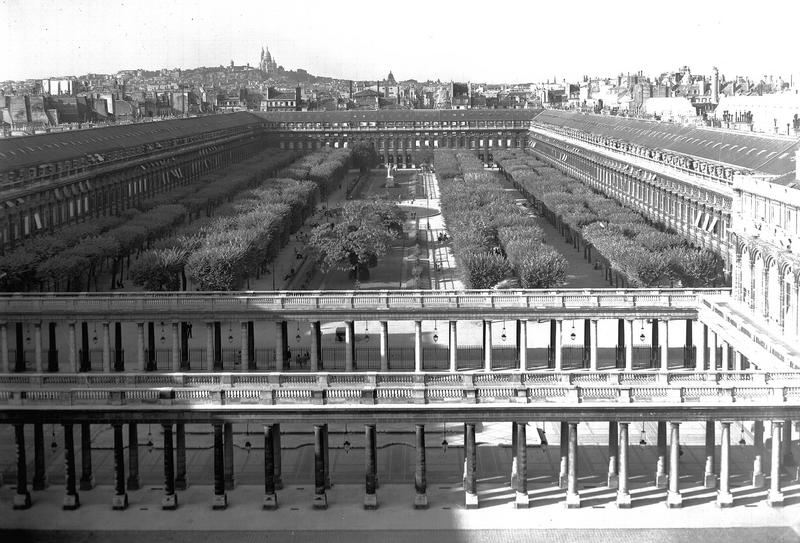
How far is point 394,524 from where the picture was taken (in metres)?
39.6

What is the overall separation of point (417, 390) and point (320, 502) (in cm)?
469

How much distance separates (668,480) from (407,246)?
65.6m

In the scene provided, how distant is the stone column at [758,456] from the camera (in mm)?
42094

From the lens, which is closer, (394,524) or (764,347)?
(394,524)

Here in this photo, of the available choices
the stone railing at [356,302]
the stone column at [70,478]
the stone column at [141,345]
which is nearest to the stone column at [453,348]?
the stone railing at [356,302]

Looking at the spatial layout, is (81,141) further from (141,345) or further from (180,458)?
(180,458)

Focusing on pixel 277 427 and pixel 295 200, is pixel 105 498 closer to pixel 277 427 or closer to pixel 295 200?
pixel 277 427

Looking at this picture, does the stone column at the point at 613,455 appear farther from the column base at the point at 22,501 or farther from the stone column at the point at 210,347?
the stone column at the point at 210,347

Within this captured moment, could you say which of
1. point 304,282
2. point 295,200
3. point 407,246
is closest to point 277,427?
point 304,282

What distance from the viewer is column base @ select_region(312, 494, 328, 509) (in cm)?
4091

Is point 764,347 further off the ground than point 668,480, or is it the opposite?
point 764,347

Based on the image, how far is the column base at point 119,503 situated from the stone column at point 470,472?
10.8m

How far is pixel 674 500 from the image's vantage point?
40.6 m

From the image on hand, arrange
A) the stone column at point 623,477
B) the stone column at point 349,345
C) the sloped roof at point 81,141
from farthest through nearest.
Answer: the sloped roof at point 81,141
the stone column at point 349,345
the stone column at point 623,477
